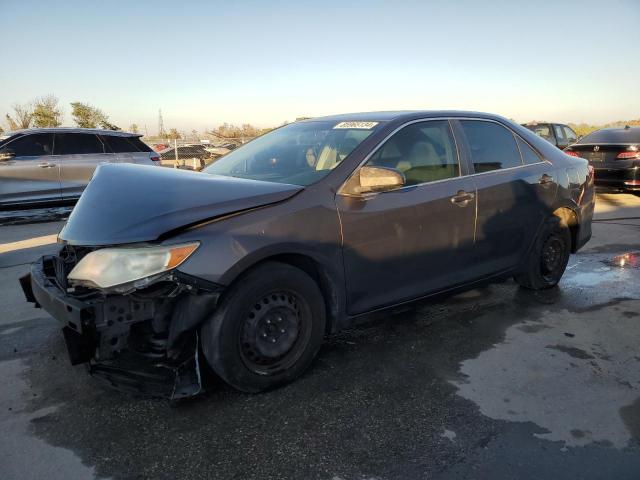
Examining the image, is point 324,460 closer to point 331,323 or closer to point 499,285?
point 331,323

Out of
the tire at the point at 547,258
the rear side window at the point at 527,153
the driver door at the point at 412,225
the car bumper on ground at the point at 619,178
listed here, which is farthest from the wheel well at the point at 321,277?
the car bumper on ground at the point at 619,178

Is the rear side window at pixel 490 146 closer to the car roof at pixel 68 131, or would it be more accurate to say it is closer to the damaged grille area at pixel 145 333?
the damaged grille area at pixel 145 333

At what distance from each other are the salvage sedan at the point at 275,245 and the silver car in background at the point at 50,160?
257 inches

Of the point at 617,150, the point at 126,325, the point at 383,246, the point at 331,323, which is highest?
the point at 617,150

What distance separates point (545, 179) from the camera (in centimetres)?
441

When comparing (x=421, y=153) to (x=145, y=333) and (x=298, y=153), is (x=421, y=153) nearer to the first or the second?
(x=298, y=153)

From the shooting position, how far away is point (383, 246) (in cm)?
322

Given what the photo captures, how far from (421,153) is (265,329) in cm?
174

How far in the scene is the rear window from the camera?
1068 cm

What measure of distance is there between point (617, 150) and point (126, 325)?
1109cm

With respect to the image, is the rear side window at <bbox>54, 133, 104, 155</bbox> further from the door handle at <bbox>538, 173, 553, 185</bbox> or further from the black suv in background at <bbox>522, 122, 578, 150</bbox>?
the black suv in background at <bbox>522, 122, 578, 150</bbox>

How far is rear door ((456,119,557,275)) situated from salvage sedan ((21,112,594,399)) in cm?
2

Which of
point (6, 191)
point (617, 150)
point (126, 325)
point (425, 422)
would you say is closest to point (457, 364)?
point (425, 422)

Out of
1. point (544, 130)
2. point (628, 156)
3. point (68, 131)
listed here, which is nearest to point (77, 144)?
point (68, 131)
